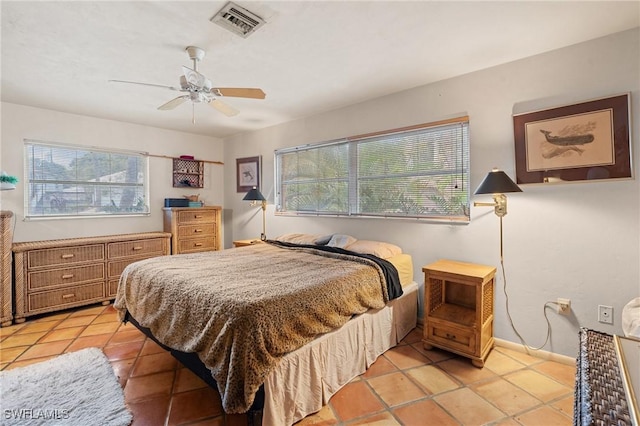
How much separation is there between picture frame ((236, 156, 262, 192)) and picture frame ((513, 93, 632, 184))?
3.41 meters

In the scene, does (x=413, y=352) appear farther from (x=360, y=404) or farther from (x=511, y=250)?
(x=511, y=250)

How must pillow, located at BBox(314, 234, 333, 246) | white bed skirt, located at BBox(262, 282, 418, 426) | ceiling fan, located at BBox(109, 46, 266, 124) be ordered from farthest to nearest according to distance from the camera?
1. pillow, located at BBox(314, 234, 333, 246)
2. ceiling fan, located at BBox(109, 46, 266, 124)
3. white bed skirt, located at BBox(262, 282, 418, 426)

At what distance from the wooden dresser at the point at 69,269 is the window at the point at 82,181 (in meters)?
0.47

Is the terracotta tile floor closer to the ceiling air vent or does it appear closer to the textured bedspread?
the textured bedspread

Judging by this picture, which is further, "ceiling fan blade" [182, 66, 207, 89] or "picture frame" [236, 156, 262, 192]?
"picture frame" [236, 156, 262, 192]

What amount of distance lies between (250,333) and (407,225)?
81.8 inches

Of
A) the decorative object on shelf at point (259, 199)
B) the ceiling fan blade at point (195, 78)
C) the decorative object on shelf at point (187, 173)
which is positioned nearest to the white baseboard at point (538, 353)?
the decorative object on shelf at point (259, 199)

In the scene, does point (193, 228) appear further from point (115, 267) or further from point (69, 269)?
point (69, 269)

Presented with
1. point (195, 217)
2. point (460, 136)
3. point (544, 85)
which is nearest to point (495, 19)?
point (544, 85)

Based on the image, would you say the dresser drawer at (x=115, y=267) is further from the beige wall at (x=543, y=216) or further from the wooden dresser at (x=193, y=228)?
the beige wall at (x=543, y=216)

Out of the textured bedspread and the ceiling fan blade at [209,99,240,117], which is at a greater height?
the ceiling fan blade at [209,99,240,117]

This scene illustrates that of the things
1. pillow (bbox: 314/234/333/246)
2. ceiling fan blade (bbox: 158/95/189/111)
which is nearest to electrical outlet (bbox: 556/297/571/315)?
pillow (bbox: 314/234/333/246)

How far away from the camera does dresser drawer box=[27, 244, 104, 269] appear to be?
3.20 m

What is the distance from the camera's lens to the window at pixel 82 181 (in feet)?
11.7
